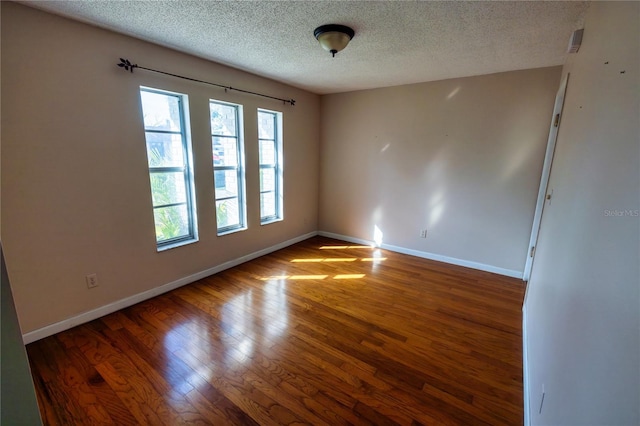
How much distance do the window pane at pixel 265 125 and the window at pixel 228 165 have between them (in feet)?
1.40

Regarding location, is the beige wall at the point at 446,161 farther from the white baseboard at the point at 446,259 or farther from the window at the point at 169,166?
the window at the point at 169,166

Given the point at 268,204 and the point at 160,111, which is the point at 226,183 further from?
the point at 160,111

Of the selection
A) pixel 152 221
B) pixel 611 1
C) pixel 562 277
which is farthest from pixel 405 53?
pixel 152 221

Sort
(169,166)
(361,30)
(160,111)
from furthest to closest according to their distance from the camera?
(169,166) < (160,111) < (361,30)

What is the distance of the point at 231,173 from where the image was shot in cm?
345

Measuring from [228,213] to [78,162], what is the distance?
1.59m

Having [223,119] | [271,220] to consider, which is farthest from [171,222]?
[271,220]

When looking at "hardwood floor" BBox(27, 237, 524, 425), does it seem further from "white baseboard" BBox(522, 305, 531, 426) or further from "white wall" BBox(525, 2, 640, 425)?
"white wall" BBox(525, 2, 640, 425)

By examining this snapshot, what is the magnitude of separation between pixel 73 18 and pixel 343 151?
132 inches

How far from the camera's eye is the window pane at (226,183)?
3.30 m

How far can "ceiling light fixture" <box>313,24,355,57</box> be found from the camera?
204 cm

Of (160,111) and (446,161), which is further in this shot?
(446,161)

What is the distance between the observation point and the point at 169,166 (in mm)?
2811

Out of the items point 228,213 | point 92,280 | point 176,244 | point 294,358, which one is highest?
point 228,213
